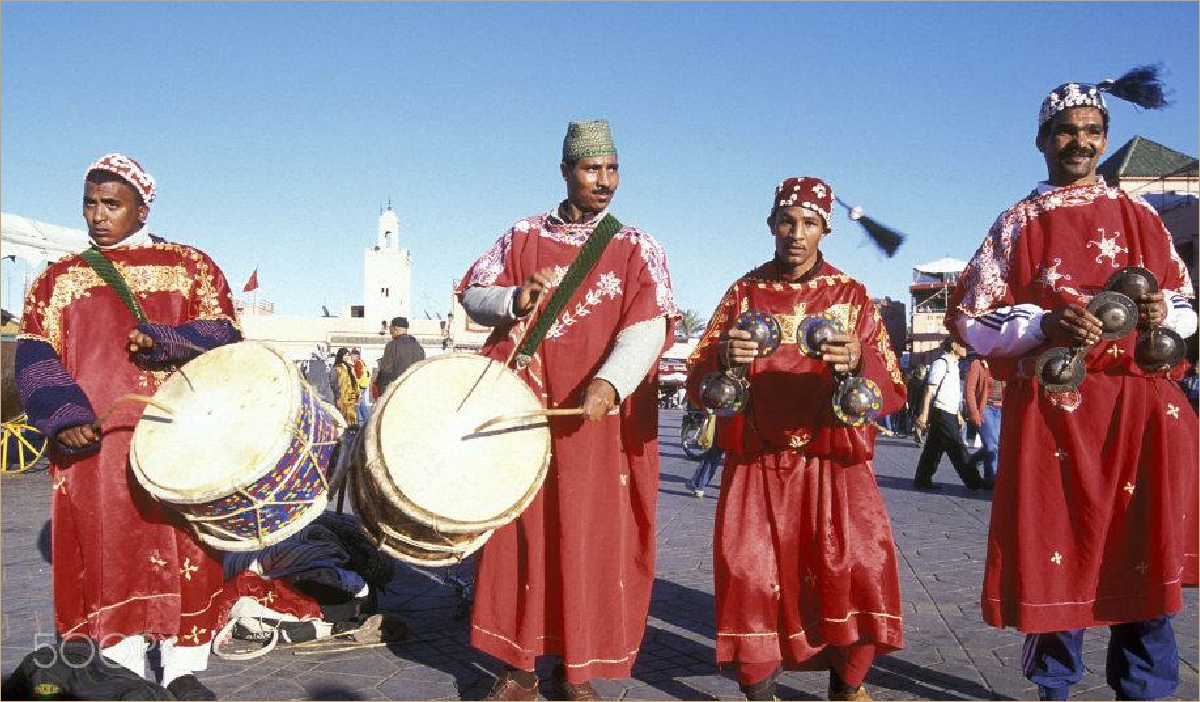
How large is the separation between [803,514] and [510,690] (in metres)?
1.35

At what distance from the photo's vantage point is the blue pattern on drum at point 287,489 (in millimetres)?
3166

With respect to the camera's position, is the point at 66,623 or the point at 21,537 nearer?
the point at 66,623

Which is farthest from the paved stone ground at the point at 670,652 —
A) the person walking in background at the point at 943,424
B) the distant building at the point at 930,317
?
the distant building at the point at 930,317

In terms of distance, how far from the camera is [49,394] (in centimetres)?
341

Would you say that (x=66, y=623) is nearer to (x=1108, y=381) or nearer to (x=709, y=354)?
(x=709, y=354)

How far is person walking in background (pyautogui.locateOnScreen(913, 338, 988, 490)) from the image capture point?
36.1ft

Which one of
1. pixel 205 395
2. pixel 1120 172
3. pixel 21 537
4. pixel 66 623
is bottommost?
pixel 21 537

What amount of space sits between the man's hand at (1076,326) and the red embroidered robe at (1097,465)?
21cm

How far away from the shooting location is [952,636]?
187 inches

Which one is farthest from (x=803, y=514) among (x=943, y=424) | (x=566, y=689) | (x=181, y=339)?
(x=943, y=424)

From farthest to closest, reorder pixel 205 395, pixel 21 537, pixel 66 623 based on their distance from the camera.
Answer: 1. pixel 21 537
2. pixel 66 623
3. pixel 205 395

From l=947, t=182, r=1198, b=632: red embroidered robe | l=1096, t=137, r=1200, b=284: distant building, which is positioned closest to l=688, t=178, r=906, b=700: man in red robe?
l=947, t=182, r=1198, b=632: red embroidered robe

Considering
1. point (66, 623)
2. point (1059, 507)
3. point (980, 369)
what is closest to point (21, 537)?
point (66, 623)

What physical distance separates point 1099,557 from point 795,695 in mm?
1307
